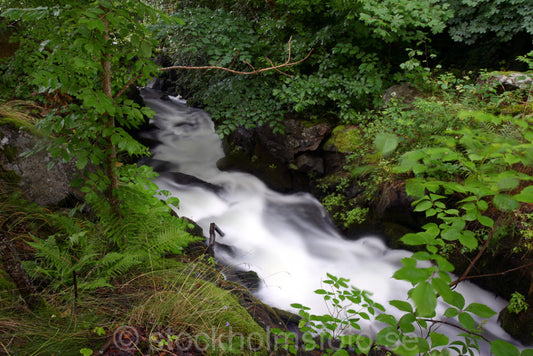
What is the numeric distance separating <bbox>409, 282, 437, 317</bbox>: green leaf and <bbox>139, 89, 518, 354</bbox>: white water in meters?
2.61

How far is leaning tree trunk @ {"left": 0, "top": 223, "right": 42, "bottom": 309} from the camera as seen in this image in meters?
1.86

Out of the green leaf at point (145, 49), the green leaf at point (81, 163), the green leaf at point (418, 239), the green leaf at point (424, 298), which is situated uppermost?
the green leaf at point (145, 49)

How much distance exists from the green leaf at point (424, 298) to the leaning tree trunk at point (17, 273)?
2.10 m

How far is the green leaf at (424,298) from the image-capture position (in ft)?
3.23

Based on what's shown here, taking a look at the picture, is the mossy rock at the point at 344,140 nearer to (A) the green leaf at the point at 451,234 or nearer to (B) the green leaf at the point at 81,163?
(A) the green leaf at the point at 451,234

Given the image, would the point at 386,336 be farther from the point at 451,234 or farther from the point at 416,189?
the point at 416,189

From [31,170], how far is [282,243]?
11.0ft

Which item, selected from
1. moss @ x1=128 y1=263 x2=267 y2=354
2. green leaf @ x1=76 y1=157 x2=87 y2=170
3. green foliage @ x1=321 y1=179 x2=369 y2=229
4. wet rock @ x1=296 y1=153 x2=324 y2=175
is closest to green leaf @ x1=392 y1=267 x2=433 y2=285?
moss @ x1=128 y1=263 x2=267 y2=354

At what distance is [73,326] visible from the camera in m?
1.72

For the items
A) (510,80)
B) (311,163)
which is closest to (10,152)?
(311,163)

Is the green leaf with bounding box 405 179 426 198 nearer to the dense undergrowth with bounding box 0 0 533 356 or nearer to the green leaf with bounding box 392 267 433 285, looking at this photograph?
the dense undergrowth with bounding box 0 0 533 356

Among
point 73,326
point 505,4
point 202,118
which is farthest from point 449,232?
point 202,118

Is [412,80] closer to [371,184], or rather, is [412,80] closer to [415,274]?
[371,184]

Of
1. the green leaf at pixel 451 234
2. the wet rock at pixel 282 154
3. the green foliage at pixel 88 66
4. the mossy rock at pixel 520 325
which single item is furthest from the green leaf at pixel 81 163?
the mossy rock at pixel 520 325
